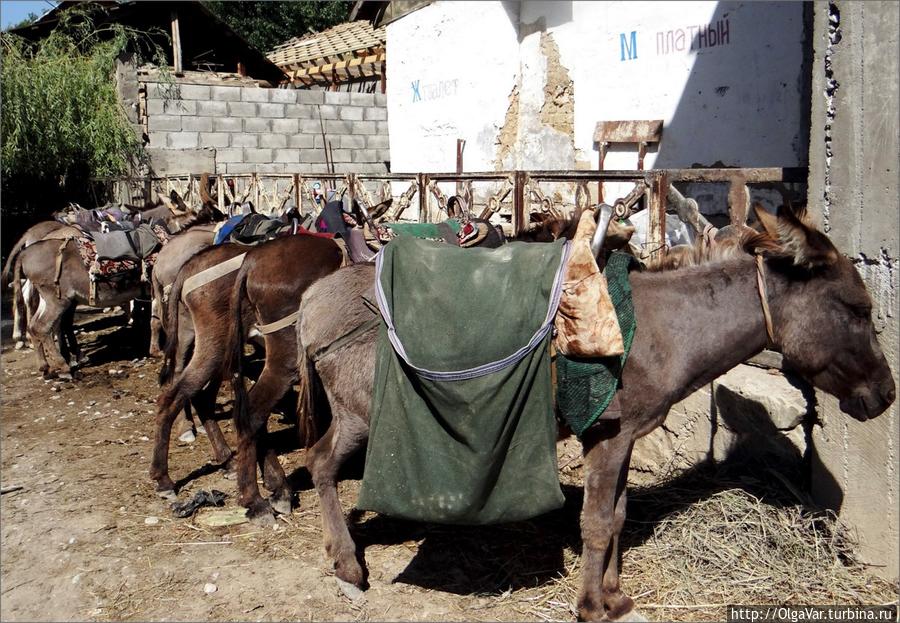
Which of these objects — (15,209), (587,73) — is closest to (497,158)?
(587,73)

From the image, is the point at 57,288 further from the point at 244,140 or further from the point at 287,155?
the point at 287,155

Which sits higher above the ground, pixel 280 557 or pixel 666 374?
pixel 666 374

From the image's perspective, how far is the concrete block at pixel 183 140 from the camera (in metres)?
14.6

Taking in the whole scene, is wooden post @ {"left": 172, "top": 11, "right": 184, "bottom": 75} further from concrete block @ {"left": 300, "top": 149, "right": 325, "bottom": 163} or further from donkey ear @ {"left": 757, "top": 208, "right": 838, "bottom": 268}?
donkey ear @ {"left": 757, "top": 208, "right": 838, "bottom": 268}

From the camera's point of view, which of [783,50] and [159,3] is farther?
[159,3]

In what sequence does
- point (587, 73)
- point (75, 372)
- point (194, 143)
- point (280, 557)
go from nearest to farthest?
point (280, 557) < point (75, 372) < point (587, 73) < point (194, 143)

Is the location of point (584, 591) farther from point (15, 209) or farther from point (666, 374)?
point (15, 209)

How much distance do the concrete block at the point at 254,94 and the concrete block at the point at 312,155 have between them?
1.24m

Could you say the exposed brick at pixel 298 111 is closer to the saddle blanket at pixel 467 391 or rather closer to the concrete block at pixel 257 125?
the concrete block at pixel 257 125

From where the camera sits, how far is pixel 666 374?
329cm

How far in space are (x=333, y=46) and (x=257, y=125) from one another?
651cm

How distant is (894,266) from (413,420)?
7.56 ft

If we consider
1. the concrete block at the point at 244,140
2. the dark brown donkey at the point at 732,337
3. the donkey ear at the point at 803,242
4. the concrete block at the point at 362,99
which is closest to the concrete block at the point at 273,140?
the concrete block at the point at 244,140

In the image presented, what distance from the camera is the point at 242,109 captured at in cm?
1496
